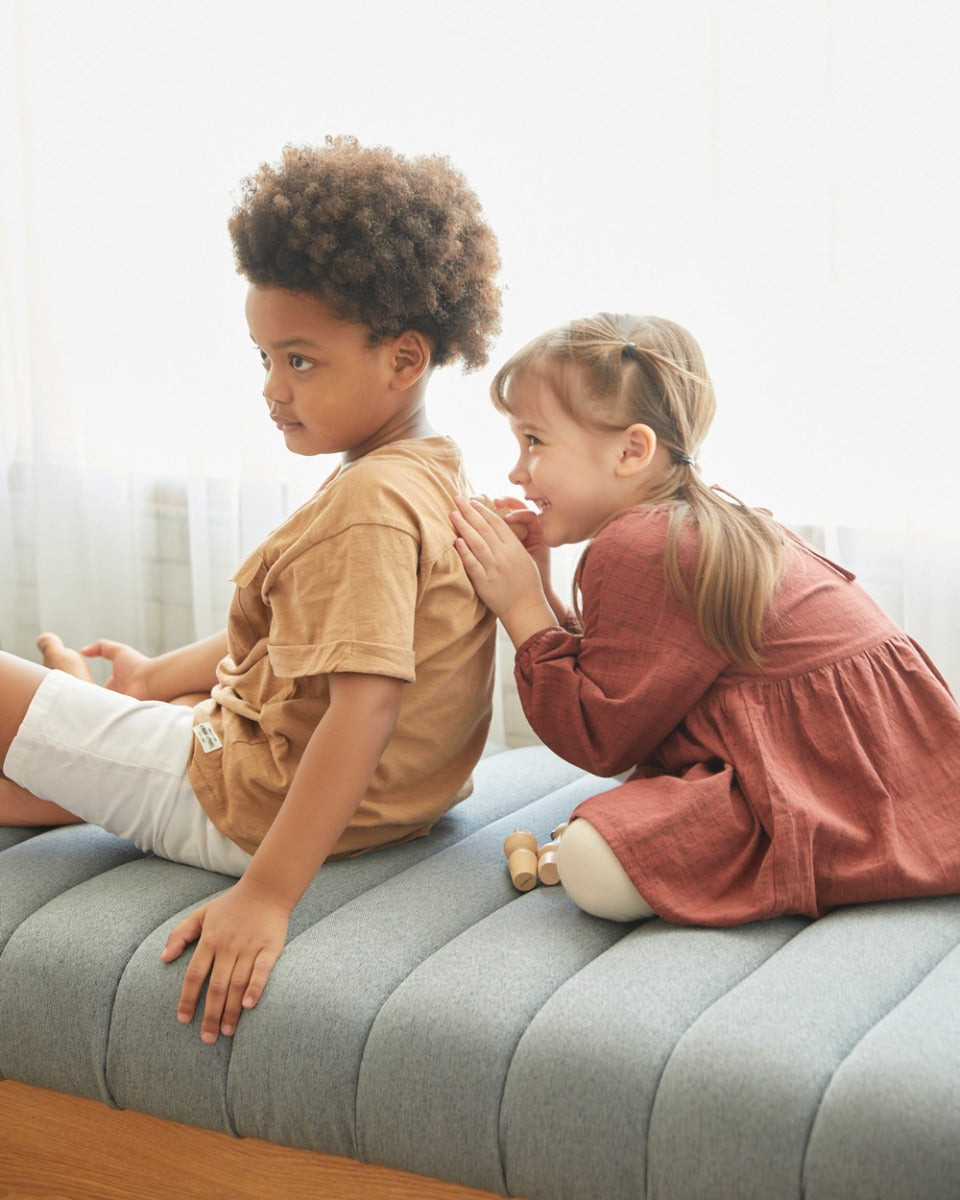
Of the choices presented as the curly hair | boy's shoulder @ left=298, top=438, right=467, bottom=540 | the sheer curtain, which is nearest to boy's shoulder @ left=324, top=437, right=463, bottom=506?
boy's shoulder @ left=298, top=438, right=467, bottom=540

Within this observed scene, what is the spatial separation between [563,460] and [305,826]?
44cm

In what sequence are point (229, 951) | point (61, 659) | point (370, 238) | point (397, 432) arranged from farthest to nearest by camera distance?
point (61, 659) < point (397, 432) < point (370, 238) < point (229, 951)

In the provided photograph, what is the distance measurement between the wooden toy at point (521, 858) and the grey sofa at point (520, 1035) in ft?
0.06

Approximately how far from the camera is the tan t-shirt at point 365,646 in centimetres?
122

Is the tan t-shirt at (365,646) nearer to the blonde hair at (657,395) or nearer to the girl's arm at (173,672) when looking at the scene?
the blonde hair at (657,395)

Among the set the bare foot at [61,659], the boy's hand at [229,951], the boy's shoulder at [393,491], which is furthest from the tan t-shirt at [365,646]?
the bare foot at [61,659]

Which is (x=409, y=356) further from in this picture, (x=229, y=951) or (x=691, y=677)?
(x=229, y=951)

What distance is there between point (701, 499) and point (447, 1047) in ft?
1.85

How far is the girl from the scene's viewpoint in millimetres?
1194

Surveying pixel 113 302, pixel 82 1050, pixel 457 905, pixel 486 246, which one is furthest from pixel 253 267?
pixel 113 302

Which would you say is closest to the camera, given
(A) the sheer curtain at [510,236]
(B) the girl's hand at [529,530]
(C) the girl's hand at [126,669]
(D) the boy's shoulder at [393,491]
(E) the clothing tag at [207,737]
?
(D) the boy's shoulder at [393,491]

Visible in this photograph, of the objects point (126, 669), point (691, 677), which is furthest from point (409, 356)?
point (126, 669)

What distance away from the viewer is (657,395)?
133 cm

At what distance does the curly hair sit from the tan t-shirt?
0.14m
